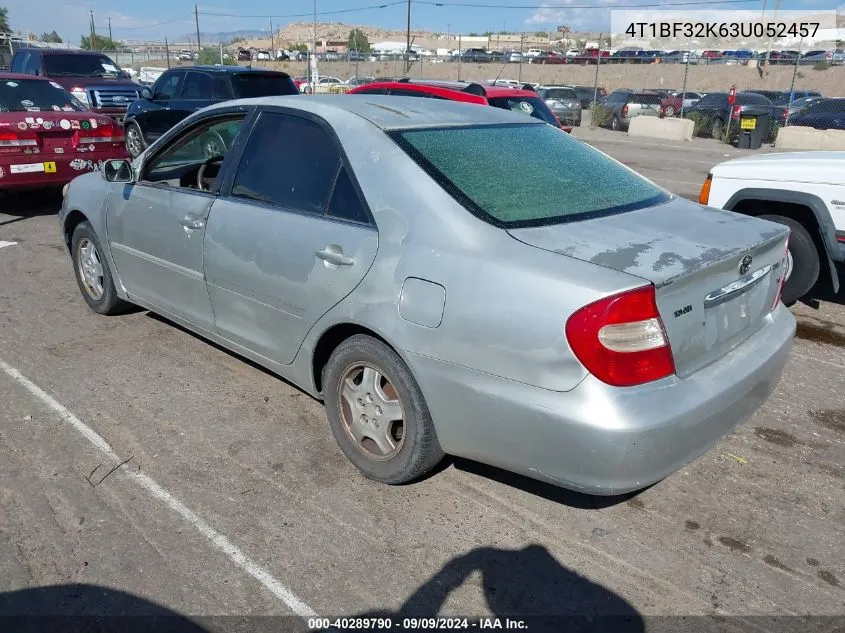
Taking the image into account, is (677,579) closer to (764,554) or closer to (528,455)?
(764,554)

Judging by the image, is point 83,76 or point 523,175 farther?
point 83,76

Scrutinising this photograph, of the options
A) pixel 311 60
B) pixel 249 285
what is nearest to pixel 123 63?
pixel 311 60

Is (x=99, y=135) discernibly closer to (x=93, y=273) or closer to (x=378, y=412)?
(x=93, y=273)

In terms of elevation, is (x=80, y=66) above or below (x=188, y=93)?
above

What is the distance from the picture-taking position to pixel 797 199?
5551 millimetres

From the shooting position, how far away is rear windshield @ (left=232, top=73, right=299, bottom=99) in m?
12.6

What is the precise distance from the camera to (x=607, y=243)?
2.87 metres

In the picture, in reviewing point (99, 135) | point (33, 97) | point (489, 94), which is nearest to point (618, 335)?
point (489, 94)

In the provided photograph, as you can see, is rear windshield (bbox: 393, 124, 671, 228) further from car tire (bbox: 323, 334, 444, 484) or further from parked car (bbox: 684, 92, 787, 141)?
parked car (bbox: 684, 92, 787, 141)

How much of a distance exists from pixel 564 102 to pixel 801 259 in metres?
20.1

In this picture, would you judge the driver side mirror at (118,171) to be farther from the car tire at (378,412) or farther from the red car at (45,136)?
the red car at (45,136)

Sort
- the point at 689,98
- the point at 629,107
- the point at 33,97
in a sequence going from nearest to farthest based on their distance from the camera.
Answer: the point at 33,97, the point at 629,107, the point at 689,98

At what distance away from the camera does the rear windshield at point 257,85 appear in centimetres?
1259

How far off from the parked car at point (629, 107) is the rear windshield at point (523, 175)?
23.3 metres
